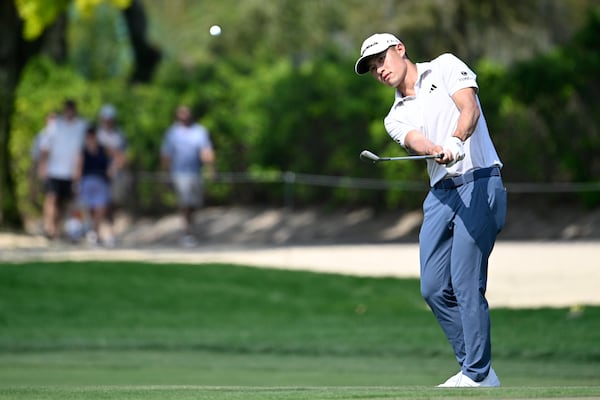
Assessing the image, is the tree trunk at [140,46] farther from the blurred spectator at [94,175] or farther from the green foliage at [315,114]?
the blurred spectator at [94,175]

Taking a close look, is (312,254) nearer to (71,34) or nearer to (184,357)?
(184,357)

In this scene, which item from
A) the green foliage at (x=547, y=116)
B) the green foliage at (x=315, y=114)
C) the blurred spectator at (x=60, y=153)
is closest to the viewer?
the blurred spectator at (x=60, y=153)

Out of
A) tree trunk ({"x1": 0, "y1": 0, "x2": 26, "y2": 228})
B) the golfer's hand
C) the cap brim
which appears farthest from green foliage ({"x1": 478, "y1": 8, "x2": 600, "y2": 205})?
the golfer's hand

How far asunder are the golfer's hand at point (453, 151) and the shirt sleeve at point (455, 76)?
1.50 ft

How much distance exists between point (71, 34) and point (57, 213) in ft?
85.4

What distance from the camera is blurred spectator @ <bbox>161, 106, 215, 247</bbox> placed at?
69.1 ft

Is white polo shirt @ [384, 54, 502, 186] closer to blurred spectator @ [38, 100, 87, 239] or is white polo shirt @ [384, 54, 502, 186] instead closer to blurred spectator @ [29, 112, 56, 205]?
blurred spectator @ [38, 100, 87, 239]

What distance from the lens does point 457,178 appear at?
783 cm

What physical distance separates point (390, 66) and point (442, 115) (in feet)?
1.36

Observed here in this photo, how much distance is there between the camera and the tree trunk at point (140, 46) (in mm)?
32531

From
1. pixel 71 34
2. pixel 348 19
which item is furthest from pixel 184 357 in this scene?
pixel 71 34

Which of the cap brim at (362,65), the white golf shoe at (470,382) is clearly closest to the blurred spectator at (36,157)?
the cap brim at (362,65)

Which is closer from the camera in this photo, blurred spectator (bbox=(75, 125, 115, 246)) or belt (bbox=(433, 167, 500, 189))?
belt (bbox=(433, 167, 500, 189))

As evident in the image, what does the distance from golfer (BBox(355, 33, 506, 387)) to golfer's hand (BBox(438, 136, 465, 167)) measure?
0.31 m
